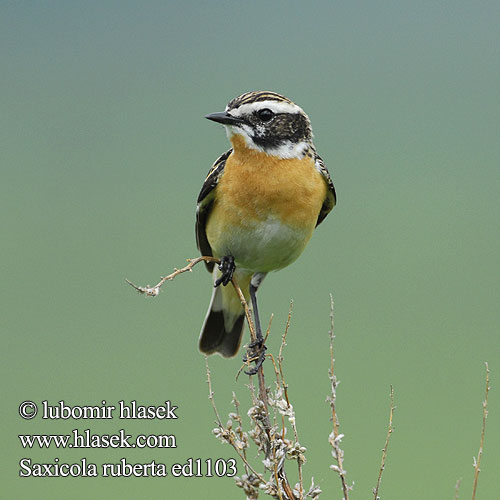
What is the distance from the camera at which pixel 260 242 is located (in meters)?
5.65

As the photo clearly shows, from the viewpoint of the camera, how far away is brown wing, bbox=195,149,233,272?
19.1 ft

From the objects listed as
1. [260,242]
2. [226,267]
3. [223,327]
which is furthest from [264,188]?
[223,327]

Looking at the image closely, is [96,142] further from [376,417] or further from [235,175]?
[235,175]

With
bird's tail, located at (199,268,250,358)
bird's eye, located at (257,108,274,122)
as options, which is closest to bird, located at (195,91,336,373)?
bird's eye, located at (257,108,274,122)

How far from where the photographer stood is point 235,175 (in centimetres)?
564

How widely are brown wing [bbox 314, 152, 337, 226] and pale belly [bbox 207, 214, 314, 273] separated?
34cm

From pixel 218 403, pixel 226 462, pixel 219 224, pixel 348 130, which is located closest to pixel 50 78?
pixel 348 130

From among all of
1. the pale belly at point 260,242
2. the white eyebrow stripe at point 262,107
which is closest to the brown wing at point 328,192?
the pale belly at point 260,242

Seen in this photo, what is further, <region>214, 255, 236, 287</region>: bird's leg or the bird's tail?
the bird's tail

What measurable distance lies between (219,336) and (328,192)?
1.42m

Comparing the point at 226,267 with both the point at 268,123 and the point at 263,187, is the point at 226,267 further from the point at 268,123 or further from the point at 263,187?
the point at 268,123

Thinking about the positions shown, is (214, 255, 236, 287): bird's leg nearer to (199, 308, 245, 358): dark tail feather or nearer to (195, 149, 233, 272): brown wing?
(195, 149, 233, 272): brown wing

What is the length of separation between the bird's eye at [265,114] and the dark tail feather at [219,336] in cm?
179

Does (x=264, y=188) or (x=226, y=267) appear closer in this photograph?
(x=264, y=188)
